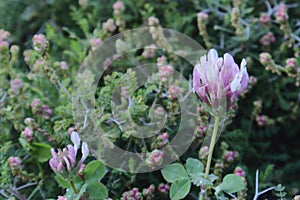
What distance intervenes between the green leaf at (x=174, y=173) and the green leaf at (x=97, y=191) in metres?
0.11

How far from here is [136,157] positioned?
1.17 metres

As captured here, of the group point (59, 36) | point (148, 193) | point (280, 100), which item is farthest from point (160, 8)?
point (148, 193)

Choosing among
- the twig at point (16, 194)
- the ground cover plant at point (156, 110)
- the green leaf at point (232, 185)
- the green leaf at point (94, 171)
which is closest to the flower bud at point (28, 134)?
the ground cover plant at point (156, 110)

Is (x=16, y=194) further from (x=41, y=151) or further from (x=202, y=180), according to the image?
(x=202, y=180)

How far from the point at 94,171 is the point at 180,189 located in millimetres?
164

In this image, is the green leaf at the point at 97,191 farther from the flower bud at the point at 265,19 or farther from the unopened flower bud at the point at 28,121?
the flower bud at the point at 265,19

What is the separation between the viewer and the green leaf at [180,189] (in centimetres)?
97

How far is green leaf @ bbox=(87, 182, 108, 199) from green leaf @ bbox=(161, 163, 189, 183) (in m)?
0.11

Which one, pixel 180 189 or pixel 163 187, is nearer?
pixel 180 189

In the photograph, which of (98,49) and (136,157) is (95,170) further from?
Result: (98,49)

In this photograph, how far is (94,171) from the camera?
101cm

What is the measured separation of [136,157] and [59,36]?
66 cm

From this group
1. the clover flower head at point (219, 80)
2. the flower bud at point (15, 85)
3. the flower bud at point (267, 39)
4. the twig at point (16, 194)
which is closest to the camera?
the clover flower head at point (219, 80)

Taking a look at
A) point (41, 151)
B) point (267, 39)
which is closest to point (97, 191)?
point (41, 151)
